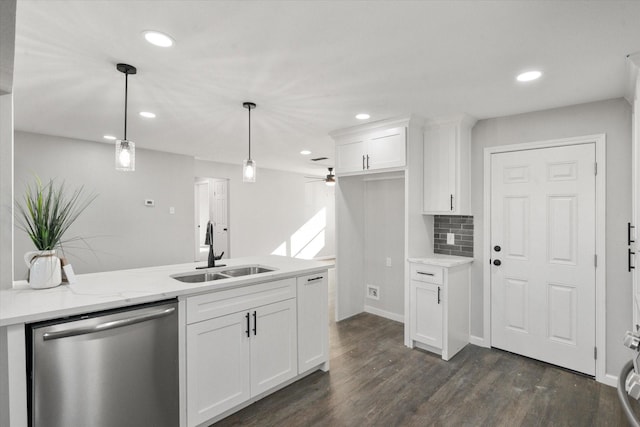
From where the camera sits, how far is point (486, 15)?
1.61m

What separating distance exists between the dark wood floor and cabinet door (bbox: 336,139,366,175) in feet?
6.64

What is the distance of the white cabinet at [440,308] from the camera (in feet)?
10.1

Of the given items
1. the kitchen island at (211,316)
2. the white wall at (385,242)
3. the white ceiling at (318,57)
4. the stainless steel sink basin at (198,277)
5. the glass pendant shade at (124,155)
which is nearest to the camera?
the kitchen island at (211,316)

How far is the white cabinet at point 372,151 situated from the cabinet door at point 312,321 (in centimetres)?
146

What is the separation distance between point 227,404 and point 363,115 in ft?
9.15

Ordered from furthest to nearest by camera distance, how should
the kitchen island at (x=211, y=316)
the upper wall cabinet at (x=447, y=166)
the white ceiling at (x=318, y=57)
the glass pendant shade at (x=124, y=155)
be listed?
the upper wall cabinet at (x=447, y=166) → the glass pendant shade at (x=124, y=155) → the white ceiling at (x=318, y=57) → the kitchen island at (x=211, y=316)

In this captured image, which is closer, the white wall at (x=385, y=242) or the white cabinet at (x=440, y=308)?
the white cabinet at (x=440, y=308)

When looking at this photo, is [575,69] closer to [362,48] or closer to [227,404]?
[362,48]

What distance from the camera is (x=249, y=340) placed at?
2229mm

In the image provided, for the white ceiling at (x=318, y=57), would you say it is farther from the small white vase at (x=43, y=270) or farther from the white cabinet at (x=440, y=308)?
the white cabinet at (x=440, y=308)

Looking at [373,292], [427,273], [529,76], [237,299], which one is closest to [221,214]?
[373,292]

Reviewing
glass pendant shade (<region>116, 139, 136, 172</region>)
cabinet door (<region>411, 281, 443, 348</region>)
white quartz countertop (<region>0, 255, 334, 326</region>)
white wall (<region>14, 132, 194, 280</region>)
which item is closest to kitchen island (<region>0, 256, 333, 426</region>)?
white quartz countertop (<region>0, 255, 334, 326</region>)

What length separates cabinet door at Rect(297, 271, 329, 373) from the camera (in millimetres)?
2600

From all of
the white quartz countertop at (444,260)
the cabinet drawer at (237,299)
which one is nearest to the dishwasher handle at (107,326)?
the cabinet drawer at (237,299)
